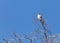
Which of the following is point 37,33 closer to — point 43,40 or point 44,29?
point 43,40

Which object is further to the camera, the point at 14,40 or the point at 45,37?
the point at 14,40

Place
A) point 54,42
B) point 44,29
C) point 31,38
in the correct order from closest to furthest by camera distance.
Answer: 1. point 44,29
2. point 54,42
3. point 31,38

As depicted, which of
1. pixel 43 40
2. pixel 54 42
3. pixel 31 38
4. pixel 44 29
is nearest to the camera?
pixel 44 29

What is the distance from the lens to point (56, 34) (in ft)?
19.0

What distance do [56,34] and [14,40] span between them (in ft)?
4.70

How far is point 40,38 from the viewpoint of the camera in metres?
5.47

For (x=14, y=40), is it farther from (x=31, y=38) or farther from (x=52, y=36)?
(x=52, y=36)

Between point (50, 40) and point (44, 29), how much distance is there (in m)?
0.85

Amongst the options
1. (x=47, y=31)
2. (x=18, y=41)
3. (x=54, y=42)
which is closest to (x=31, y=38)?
(x=18, y=41)

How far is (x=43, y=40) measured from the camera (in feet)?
17.1

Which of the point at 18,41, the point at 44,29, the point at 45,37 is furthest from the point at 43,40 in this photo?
the point at 18,41

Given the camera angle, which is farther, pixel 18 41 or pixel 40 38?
pixel 18 41

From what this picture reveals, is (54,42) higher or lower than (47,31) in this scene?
lower

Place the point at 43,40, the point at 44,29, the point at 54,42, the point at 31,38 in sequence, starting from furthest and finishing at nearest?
the point at 31,38 → the point at 54,42 → the point at 43,40 → the point at 44,29
